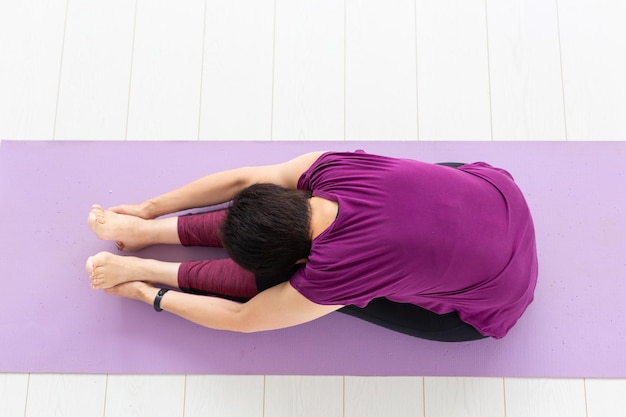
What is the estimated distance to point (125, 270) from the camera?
126cm

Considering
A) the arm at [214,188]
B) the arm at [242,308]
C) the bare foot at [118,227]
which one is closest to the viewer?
the arm at [242,308]

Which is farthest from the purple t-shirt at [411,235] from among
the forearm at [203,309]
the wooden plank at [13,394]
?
the wooden plank at [13,394]

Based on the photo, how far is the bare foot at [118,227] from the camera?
126 centimetres

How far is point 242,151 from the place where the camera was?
1377mm

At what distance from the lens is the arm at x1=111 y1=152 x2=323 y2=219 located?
1.15 meters

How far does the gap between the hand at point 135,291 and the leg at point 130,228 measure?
11cm

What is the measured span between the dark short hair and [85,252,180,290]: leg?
0.44m

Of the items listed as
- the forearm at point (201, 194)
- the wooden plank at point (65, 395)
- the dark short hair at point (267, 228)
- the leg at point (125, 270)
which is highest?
the forearm at point (201, 194)
